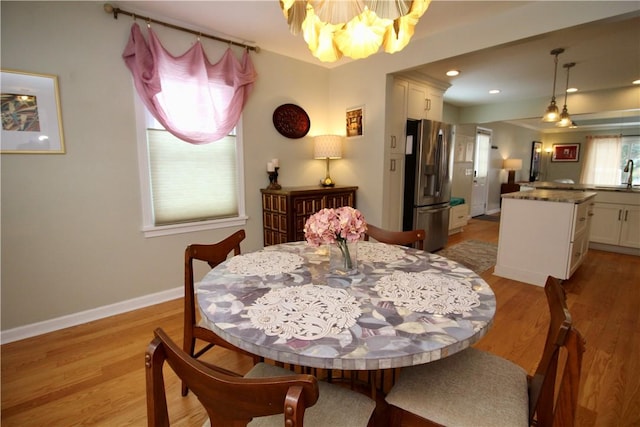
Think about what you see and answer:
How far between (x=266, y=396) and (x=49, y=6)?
284 centimetres

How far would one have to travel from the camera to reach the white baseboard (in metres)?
2.10

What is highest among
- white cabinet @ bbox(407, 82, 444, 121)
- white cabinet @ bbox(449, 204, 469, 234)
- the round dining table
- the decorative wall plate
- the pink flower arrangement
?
white cabinet @ bbox(407, 82, 444, 121)

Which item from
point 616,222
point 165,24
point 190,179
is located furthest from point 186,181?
point 616,222

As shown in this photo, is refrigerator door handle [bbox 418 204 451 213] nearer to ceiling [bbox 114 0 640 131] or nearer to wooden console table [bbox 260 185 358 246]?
wooden console table [bbox 260 185 358 246]

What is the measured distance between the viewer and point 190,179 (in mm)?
2730

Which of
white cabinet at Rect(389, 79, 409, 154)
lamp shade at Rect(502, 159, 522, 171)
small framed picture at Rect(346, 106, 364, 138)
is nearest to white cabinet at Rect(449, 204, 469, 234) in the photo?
white cabinet at Rect(389, 79, 409, 154)

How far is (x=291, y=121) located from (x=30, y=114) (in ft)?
7.01

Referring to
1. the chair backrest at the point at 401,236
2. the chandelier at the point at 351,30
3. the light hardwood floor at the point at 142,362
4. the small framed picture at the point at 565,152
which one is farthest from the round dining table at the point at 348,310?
the small framed picture at the point at 565,152

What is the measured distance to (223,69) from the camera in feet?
9.06

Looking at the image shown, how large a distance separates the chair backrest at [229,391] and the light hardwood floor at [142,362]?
98 centimetres

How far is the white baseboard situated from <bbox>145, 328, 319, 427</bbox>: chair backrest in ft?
7.01

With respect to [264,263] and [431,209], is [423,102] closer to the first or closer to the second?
[431,209]

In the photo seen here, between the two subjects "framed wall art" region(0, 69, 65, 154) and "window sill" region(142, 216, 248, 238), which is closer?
"framed wall art" region(0, 69, 65, 154)

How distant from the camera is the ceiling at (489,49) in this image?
230cm
